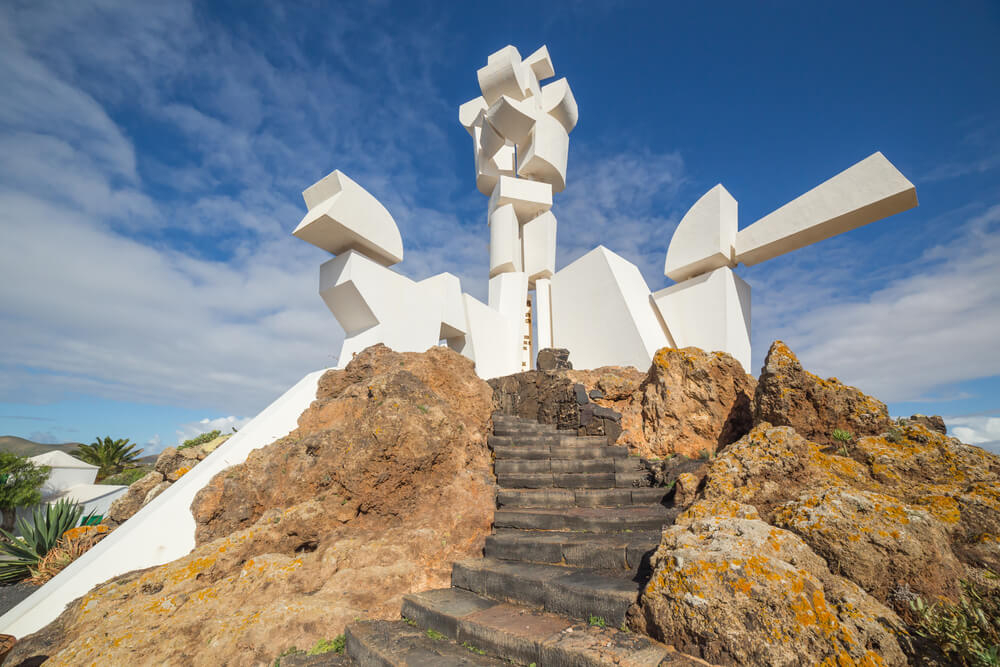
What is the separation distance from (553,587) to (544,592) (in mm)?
102

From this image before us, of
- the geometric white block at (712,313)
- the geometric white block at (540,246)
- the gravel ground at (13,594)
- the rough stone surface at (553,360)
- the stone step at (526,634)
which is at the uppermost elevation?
the geometric white block at (540,246)

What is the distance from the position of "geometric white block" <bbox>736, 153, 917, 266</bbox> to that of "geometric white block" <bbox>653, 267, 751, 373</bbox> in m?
1.00

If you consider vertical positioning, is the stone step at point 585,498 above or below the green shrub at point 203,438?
below

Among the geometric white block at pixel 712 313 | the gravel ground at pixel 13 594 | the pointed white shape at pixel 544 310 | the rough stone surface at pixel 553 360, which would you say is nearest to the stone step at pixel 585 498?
the gravel ground at pixel 13 594

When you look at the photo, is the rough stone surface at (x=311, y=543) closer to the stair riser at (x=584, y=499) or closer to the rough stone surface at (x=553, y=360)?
the stair riser at (x=584, y=499)

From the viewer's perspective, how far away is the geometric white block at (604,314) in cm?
1257

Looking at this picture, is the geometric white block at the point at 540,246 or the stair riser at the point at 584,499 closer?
the stair riser at the point at 584,499

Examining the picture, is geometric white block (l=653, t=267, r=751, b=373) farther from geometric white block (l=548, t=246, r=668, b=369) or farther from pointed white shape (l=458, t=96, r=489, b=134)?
pointed white shape (l=458, t=96, r=489, b=134)

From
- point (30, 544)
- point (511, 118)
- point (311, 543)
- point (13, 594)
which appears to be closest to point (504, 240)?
point (511, 118)

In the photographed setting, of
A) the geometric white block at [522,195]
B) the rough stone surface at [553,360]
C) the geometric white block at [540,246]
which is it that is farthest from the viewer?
the geometric white block at [540,246]

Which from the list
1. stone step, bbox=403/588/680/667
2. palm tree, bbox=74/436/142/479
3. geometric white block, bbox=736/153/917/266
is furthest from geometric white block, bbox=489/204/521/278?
palm tree, bbox=74/436/142/479

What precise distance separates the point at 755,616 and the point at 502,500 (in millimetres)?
3239

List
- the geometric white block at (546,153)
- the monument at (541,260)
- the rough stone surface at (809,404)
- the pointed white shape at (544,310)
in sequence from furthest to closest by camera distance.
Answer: the geometric white block at (546,153) → the pointed white shape at (544,310) → the monument at (541,260) → the rough stone surface at (809,404)

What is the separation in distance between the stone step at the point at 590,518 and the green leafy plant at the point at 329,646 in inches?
73.5
